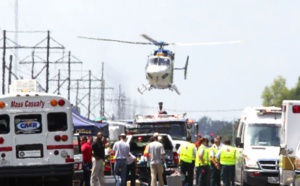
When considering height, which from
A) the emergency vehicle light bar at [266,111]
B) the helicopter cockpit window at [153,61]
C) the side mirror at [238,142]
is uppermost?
the helicopter cockpit window at [153,61]

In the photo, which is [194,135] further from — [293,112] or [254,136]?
[293,112]

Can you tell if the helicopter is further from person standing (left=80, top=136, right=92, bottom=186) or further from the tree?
the tree

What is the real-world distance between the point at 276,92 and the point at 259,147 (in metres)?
142

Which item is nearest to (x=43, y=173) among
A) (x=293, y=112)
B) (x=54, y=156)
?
(x=54, y=156)

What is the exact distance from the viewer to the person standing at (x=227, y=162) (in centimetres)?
3481

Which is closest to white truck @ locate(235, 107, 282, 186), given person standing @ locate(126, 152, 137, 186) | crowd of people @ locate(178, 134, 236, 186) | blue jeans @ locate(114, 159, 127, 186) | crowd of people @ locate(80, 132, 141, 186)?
crowd of people @ locate(178, 134, 236, 186)

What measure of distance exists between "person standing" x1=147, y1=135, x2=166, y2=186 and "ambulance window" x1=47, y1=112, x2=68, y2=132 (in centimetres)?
481

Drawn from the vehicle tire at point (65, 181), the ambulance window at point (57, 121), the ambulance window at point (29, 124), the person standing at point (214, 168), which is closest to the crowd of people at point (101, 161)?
the person standing at point (214, 168)

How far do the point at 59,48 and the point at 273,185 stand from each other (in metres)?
37.5

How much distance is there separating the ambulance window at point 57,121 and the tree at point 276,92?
461ft

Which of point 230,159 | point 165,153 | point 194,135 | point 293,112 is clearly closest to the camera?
point 293,112

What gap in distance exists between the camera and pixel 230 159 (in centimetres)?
3481

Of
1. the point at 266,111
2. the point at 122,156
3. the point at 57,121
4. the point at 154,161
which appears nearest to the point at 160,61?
the point at 266,111

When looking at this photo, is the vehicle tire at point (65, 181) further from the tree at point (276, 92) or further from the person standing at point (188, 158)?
the tree at point (276, 92)
